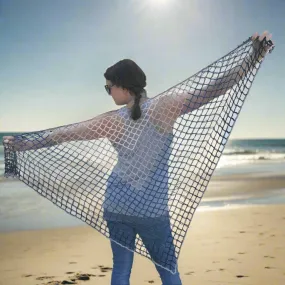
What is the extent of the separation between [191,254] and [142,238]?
8.41 feet

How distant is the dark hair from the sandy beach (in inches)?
84.8

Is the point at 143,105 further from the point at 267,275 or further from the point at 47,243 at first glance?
the point at 47,243

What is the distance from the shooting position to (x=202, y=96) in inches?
74.0

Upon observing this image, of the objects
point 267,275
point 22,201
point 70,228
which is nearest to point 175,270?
point 267,275

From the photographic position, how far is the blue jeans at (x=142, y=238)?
75.5 inches

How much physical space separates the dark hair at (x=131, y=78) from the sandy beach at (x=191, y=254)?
2.15 metres

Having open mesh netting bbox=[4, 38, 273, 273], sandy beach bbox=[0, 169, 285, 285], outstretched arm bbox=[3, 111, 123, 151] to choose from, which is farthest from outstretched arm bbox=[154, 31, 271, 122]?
sandy beach bbox=[0, 169, 285, 285]

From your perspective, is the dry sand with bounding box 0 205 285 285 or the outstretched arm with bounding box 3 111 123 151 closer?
the outstretched arm with bounding box 3 111 123 151

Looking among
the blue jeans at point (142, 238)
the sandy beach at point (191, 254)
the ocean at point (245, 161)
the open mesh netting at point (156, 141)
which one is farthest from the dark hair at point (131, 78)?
the ocean at point (245, 161)

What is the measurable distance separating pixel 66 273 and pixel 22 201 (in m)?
3.33

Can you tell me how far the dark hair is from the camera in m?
1.86

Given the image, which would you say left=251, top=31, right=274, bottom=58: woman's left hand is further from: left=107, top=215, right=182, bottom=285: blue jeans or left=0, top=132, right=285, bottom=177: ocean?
left=0, top=132, right=285, bottom=177: ocean

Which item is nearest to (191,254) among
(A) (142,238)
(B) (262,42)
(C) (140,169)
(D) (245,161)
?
(A) (142,238)

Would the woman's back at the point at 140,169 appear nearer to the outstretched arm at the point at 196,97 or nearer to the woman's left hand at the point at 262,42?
the outstretched arm at the point at 196,97
